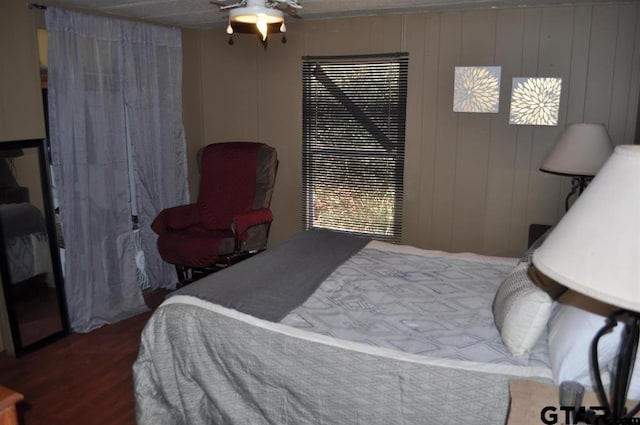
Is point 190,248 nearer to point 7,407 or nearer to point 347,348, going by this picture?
point 347,348

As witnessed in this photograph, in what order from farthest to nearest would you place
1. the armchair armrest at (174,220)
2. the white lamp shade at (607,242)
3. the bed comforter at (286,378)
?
the armchair armrest at (174,220)
the bed comforter at (286,378)
the white lamp shade at (607,242)

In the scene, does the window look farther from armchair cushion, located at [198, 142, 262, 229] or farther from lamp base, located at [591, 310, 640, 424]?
lamp base, located at [591, 310, 640, 424]

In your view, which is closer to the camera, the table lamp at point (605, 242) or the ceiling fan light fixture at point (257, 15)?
the table lamp at point (605, 242)

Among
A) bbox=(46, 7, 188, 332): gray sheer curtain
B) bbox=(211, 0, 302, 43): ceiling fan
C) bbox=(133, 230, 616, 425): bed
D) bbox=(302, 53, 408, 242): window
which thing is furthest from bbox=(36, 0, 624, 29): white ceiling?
bbox=(133, 230, 616, 425): bed

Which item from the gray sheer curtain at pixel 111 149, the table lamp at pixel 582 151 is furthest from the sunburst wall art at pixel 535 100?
the gray sheer curtain at pixel 111 149

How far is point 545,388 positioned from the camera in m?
1.58

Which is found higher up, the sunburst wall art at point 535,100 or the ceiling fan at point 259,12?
the ceiling fan at point 259,12

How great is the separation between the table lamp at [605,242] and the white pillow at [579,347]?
725mm

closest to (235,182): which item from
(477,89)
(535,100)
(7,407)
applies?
(477,89)

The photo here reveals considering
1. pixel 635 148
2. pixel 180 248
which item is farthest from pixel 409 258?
pixel 635 148

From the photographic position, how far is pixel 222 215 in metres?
4.23

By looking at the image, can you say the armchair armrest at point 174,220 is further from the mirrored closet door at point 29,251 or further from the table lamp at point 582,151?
the table lamp at point 582,151

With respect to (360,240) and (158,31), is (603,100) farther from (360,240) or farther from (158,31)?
(158,31)

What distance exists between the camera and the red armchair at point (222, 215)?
12.7 feet
